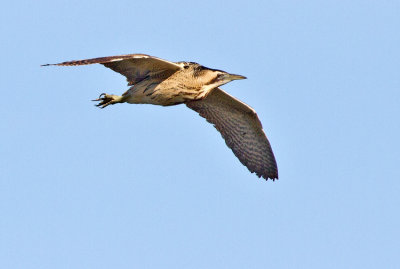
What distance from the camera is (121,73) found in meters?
9.80

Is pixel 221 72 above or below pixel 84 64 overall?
above

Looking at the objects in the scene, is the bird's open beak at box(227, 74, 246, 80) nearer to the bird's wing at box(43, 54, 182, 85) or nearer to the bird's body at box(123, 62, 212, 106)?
the bird's body at box(123, 62, 212, 106)

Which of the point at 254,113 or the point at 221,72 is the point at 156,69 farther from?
the point at 254,113

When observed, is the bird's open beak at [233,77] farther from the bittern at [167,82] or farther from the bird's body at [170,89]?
the bird's body at [170,89]

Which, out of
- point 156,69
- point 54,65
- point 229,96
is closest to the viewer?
point 54,65

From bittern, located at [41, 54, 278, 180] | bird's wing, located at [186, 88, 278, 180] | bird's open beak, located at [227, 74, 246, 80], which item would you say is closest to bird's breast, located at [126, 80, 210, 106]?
bittern, located at [41, 54, 278, 180]

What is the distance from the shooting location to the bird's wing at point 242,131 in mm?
10945

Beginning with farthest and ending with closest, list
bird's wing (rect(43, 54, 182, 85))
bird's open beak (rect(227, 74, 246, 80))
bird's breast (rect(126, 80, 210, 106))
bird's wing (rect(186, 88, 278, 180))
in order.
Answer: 1. bird's wing (rect(186, 88, 278, 180))
2. bird's open beak (rect(227, 74, 246, 80))
3. bird's breast (rect(126, 80, 210, 106))
4. bird's wing (rect(43, 54, 182, 85))

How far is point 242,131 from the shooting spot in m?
11.2

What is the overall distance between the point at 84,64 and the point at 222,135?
124 inches

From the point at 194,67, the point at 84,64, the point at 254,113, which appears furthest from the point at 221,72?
the point at 84,64

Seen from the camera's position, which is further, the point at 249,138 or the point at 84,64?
the point at 249,138

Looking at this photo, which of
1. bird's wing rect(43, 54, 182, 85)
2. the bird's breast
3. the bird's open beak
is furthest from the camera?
the bird's open beak

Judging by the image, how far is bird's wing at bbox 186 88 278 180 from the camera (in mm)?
10945
